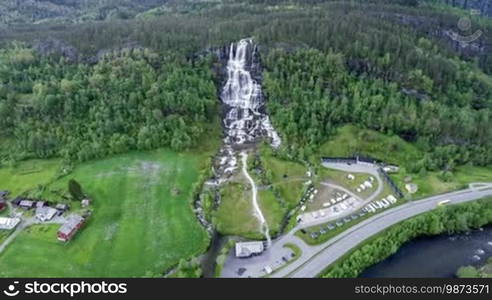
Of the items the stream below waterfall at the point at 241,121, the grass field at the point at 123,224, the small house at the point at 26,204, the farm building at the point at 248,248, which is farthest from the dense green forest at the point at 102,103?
the farm building at the point at 248,248

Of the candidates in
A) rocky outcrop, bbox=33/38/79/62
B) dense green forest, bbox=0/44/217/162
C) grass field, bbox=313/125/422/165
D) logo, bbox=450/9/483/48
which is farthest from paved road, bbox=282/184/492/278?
rocky outcrop, bbox=33/38/79/62

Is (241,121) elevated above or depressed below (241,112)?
below

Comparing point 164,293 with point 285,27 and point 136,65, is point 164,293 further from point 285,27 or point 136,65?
point 285,27

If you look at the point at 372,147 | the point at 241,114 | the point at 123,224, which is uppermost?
the point at 241,114

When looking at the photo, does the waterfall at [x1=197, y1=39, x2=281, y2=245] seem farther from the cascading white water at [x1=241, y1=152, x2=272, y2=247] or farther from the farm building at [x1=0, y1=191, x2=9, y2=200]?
the farm building at [x1=0, y1=191, x2=9, y2=200]

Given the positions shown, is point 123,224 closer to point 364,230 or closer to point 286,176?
point 286,176

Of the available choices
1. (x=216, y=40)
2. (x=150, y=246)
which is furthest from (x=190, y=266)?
(x=216, y=40)

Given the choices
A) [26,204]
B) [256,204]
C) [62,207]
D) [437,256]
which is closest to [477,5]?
[437,256]

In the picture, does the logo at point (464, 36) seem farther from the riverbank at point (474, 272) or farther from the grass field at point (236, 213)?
the grass field at point (236, 213)
